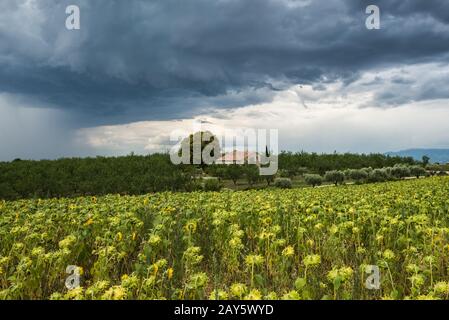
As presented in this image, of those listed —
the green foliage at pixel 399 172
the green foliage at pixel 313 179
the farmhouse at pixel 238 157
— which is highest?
the farmhouse at pixel 238 157

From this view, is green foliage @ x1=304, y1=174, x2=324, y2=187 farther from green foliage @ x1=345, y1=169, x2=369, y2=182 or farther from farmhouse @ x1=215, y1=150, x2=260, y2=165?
farmhouse @ x1=215, y1=150, x2=260, y2=165

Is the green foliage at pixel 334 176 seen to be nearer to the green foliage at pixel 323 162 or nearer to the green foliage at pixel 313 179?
the green foliage at pixel 313 179

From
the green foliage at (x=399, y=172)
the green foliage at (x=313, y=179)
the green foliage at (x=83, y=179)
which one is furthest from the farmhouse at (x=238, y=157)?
the green foliage at (x=399, y=172)

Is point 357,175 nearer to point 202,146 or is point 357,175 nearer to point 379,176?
point 379,176

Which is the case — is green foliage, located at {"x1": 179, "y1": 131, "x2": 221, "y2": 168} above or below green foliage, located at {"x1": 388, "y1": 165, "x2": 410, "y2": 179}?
above

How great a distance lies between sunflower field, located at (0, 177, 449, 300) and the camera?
17.9ft

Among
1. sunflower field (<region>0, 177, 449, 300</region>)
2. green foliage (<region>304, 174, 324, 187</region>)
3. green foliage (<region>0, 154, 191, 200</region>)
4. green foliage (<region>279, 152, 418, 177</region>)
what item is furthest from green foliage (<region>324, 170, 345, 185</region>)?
sunflower field (<region>0, 177, 449, 300</region>)

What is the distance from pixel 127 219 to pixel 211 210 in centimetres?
270

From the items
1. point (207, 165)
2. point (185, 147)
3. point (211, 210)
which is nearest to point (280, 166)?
point (207, 165)

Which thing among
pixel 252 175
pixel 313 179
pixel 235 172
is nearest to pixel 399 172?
pixel 313 179

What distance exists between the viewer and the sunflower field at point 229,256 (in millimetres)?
5453
